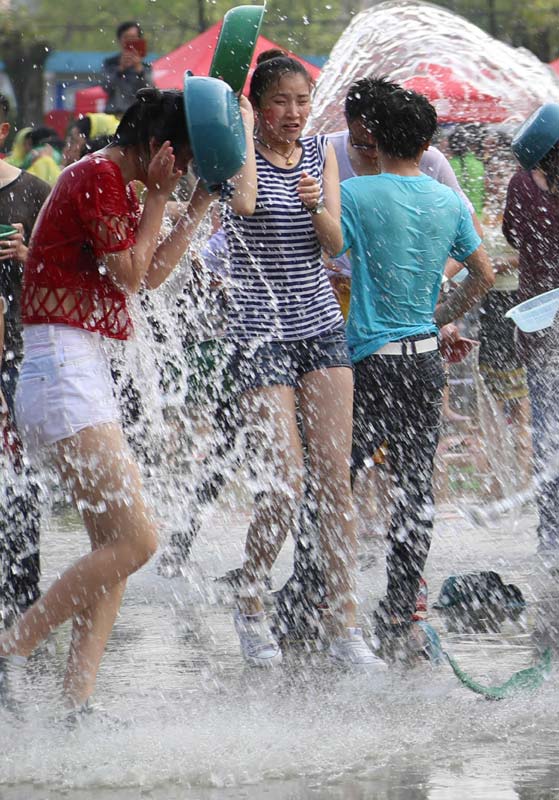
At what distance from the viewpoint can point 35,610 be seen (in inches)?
171

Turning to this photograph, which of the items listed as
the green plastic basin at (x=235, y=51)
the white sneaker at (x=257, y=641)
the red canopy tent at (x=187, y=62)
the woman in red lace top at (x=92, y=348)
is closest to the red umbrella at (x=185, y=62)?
the red canopy tent at (x=187, y=62)

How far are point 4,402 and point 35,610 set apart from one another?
160cm

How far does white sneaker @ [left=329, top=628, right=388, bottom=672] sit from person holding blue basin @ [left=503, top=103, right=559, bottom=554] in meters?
1.88

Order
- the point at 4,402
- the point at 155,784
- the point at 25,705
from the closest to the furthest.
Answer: the point at 155,784 < the point at 25,705 < the point at 4,402

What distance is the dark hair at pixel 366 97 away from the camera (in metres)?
5.50

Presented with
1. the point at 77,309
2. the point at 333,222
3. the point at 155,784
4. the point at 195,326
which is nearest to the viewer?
the point at 155,784

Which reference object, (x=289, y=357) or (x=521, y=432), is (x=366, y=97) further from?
(x=521, y=432)

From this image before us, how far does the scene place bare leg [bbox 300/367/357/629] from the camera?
5.21m

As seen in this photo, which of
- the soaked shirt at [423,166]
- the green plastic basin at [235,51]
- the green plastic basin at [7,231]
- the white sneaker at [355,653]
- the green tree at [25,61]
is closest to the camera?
the green plastic basin at [235,51]

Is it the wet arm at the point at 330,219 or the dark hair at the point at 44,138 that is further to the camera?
the dark hair at the point at 44,138

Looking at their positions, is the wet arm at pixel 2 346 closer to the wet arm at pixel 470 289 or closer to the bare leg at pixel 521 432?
the wet arm at pixel 470 289

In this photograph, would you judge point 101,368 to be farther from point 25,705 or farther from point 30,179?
point 30,179

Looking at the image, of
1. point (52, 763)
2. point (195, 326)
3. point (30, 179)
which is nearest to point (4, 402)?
point (30, 179)

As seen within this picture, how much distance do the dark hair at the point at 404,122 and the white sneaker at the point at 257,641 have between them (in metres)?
1.69
